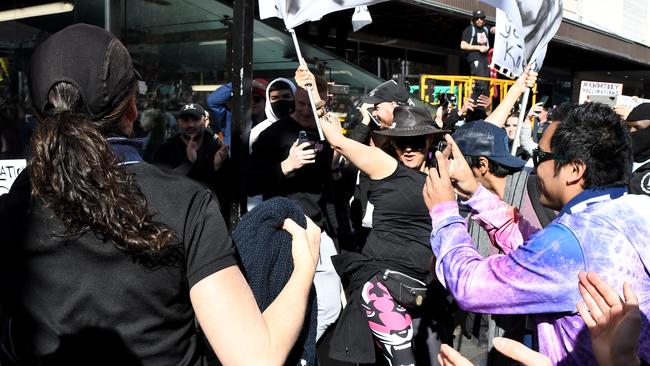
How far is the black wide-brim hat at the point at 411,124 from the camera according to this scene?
145 inches

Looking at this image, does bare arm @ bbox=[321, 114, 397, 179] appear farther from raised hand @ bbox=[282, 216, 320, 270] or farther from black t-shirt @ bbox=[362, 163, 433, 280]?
raised hand @ bbox=[282, 216, 320, 270]

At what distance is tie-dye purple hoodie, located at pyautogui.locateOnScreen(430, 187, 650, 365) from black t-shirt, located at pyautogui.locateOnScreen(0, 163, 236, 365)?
2.99ft

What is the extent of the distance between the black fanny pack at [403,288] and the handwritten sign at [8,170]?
7.18ft

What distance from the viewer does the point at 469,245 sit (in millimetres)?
2027

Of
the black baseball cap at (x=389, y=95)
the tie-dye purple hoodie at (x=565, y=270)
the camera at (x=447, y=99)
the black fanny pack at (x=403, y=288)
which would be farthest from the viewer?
the camera at (x=447, y=99)

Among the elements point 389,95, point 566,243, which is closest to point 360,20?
point 389,95

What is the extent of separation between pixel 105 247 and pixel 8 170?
2632 mm

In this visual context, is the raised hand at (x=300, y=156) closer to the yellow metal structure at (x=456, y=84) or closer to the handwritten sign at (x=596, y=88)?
the yellow metal structure at (x=456, y=84)

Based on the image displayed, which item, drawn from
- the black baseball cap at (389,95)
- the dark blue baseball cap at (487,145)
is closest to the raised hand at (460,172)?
the dark blue baseball cap at (487,145)

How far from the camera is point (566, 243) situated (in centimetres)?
176

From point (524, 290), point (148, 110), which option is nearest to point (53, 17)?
point (148, 110)

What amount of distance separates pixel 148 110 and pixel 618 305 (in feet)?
14.6

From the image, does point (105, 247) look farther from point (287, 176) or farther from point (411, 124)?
point (411, 124)

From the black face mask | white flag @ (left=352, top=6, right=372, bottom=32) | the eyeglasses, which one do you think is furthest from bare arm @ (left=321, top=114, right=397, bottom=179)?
white flag @ (left=352, top=6, right=372, bottom=32)
